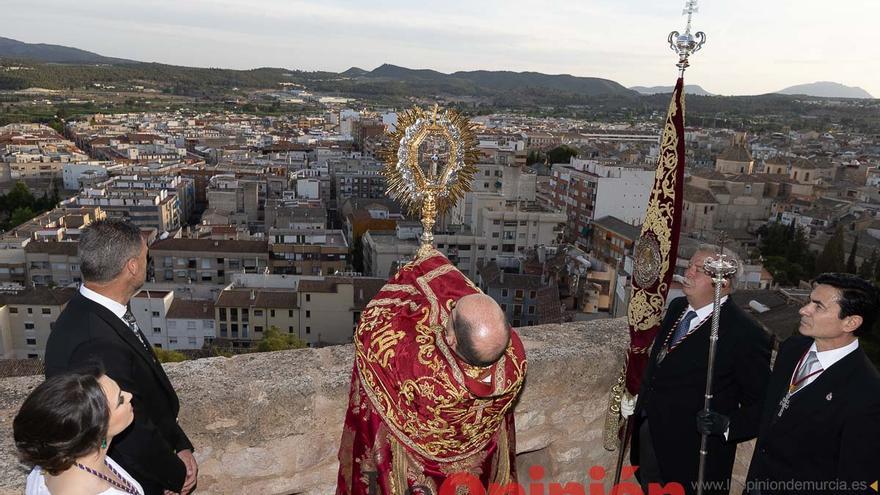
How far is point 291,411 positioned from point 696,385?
5.54ft

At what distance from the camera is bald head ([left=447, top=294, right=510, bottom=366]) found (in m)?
1.79

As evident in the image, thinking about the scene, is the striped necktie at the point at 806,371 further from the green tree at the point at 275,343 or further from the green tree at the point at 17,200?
the green tree at the point at 17,200

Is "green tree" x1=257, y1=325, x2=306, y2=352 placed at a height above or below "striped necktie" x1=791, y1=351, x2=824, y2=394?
below

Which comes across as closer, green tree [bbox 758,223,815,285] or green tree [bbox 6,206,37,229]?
green tree [bbox 758,223,815,285]

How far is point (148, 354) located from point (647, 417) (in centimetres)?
208

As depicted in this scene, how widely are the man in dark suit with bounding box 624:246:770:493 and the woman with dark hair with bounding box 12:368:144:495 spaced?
2059mm

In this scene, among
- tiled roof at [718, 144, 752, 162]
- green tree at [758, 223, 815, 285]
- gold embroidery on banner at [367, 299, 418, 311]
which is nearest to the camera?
gold embroidery on banner at [367, 299, 418, 311]

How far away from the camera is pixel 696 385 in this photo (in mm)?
2711

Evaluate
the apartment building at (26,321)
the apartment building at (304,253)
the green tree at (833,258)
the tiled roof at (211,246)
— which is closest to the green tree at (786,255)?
the green tree at (833,258)

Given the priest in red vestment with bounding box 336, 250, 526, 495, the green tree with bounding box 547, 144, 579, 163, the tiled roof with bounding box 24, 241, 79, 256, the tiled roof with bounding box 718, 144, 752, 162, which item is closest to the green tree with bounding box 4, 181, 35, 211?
the tiled roof with bounding box 24, 241, 79, 256

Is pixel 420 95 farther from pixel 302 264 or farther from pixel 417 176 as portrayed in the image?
pixel 417 176

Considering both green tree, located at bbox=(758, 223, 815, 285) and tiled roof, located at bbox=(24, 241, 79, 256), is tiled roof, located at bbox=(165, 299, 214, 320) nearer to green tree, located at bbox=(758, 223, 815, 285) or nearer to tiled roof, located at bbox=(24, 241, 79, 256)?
tiled roof, located at bbox=(24, 241, 79, 256)

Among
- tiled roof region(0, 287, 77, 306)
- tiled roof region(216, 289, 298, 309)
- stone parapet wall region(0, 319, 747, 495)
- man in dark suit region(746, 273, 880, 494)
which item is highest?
man in dark suit region(746, 273, 880, 494)

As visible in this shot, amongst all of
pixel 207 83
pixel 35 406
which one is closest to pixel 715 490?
pixel 35 406
